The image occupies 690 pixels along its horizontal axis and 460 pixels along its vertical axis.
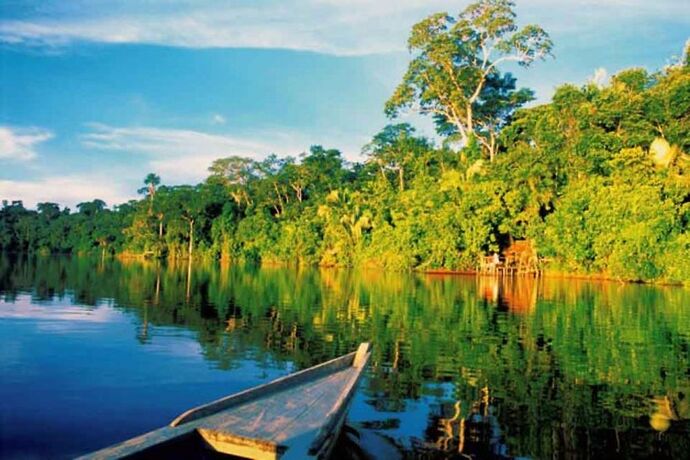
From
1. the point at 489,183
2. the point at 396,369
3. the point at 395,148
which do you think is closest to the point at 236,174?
the point at 395,148

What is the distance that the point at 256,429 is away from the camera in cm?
497

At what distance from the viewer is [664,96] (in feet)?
111

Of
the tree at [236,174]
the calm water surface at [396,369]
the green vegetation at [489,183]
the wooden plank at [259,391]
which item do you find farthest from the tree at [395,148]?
the wooden plank at [259,391]

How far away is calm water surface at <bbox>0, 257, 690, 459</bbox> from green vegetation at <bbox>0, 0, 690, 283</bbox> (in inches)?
626

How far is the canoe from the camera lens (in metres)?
4.38

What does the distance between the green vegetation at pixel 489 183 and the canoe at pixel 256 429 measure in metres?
29.1

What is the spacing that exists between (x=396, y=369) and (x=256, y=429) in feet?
15.9

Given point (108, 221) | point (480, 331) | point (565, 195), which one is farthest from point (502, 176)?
point (108, 221)

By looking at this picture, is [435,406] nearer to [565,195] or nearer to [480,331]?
[480,331]

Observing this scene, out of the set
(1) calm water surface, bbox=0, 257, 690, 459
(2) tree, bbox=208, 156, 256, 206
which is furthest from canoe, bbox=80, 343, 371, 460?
(2) tree, bbox=208, 156, 256, 206

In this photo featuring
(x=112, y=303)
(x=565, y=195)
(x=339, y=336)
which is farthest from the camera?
(x=565, y=195)

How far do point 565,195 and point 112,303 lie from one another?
93.8 ft

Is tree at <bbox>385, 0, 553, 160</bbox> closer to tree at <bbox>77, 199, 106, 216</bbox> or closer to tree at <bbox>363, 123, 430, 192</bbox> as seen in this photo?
tree at <bbox>363, 123, 430, 192</bbox>

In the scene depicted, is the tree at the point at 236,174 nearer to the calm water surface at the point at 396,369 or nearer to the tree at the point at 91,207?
the tree at the point at 91,207
